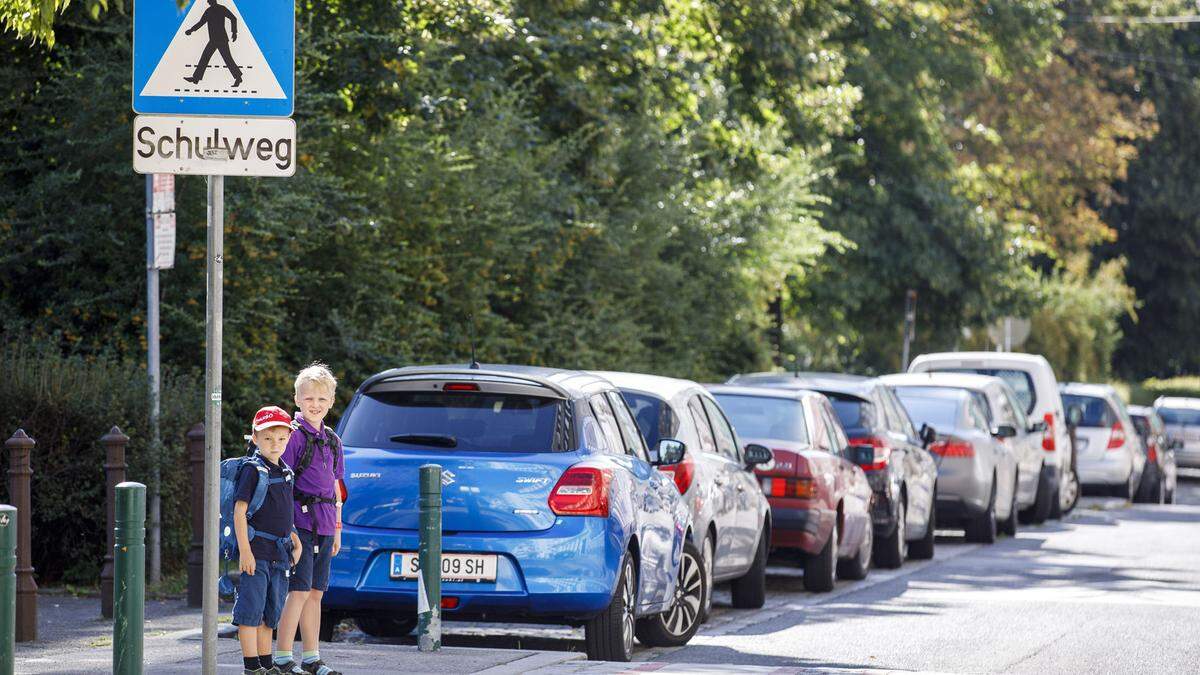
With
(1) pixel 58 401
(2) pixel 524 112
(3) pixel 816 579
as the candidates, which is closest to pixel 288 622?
(1) pixel 58 401

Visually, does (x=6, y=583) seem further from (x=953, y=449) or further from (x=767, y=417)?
(x=953, y=449)

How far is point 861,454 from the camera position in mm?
16812

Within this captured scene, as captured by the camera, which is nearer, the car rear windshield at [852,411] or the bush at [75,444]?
the bush at [75,444]

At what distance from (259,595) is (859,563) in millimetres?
8982

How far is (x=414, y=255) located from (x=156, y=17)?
34.7 feet

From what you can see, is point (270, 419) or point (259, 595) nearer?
point (270, 419)

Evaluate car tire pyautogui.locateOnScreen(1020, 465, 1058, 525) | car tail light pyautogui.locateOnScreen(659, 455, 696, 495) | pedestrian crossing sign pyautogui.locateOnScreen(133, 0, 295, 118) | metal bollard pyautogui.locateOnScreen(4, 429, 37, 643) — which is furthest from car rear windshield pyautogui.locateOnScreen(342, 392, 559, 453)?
car tire pyautogui.locateOnScreen(1020, 465, 1058, 525)

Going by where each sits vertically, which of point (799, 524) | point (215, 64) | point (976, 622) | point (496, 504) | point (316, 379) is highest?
point (215, 64)

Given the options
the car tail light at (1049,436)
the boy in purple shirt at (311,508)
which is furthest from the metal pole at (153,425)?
the car tail light at (1049,436)

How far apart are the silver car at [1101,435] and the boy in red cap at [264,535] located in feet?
74.1

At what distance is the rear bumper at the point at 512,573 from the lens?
10.2m

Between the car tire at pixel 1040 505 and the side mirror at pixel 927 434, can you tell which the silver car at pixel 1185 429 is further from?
the side mirror at pixel 927 434

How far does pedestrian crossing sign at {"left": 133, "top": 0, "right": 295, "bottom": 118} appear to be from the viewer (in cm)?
770

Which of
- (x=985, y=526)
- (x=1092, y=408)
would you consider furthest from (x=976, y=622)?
(x=1092, y=408)
